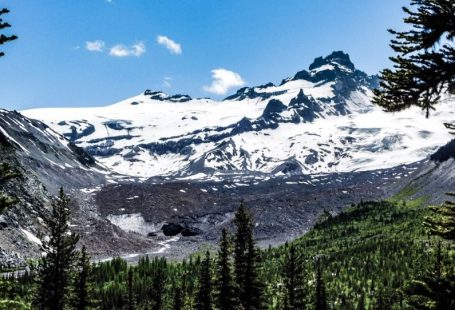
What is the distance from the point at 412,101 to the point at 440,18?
2100mm

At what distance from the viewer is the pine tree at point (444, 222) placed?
13.3 meters

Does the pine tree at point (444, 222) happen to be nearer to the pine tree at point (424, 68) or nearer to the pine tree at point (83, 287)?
the pine tree at point (424, 68)

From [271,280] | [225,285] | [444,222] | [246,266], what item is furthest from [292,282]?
[271,280]

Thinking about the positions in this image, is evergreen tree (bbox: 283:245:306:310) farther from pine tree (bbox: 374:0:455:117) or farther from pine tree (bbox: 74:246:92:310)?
pine tree (bbox: 374:0:455:117)

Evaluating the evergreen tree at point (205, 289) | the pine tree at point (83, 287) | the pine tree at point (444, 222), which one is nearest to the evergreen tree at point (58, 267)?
the pine tree at point (83, 287)

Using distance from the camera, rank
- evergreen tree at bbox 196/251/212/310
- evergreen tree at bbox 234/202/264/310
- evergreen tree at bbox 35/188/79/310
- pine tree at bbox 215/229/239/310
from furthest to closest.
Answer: evergreen tree at bbox 196/251/212/310, pine tree at bbox 215/229/239/310, evergreen tree at bbox 234/202/264/310, evergreen tree at bbox 35/188/79/310

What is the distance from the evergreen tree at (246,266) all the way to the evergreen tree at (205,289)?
21.1 feet

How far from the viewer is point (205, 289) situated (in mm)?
43219

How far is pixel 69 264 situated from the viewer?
30609 mm

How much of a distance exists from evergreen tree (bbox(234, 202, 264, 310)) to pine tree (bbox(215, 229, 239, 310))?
1.85 ft

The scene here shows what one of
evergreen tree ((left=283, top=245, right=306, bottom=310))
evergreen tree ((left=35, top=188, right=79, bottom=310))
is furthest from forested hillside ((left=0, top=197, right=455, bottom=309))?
evergreen tree ((left=35, top=188, right=79, bottom=310))

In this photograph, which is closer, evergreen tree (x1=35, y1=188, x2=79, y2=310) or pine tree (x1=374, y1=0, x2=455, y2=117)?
pine tree (x1=374, y1=0, x2=455, y2=117)

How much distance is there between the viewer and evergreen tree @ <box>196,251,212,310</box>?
139ft

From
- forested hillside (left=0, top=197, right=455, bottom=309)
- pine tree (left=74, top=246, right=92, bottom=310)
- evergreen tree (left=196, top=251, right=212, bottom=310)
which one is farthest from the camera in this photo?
evergreen tree (left=196, top=251, right=212, bottom=310)
